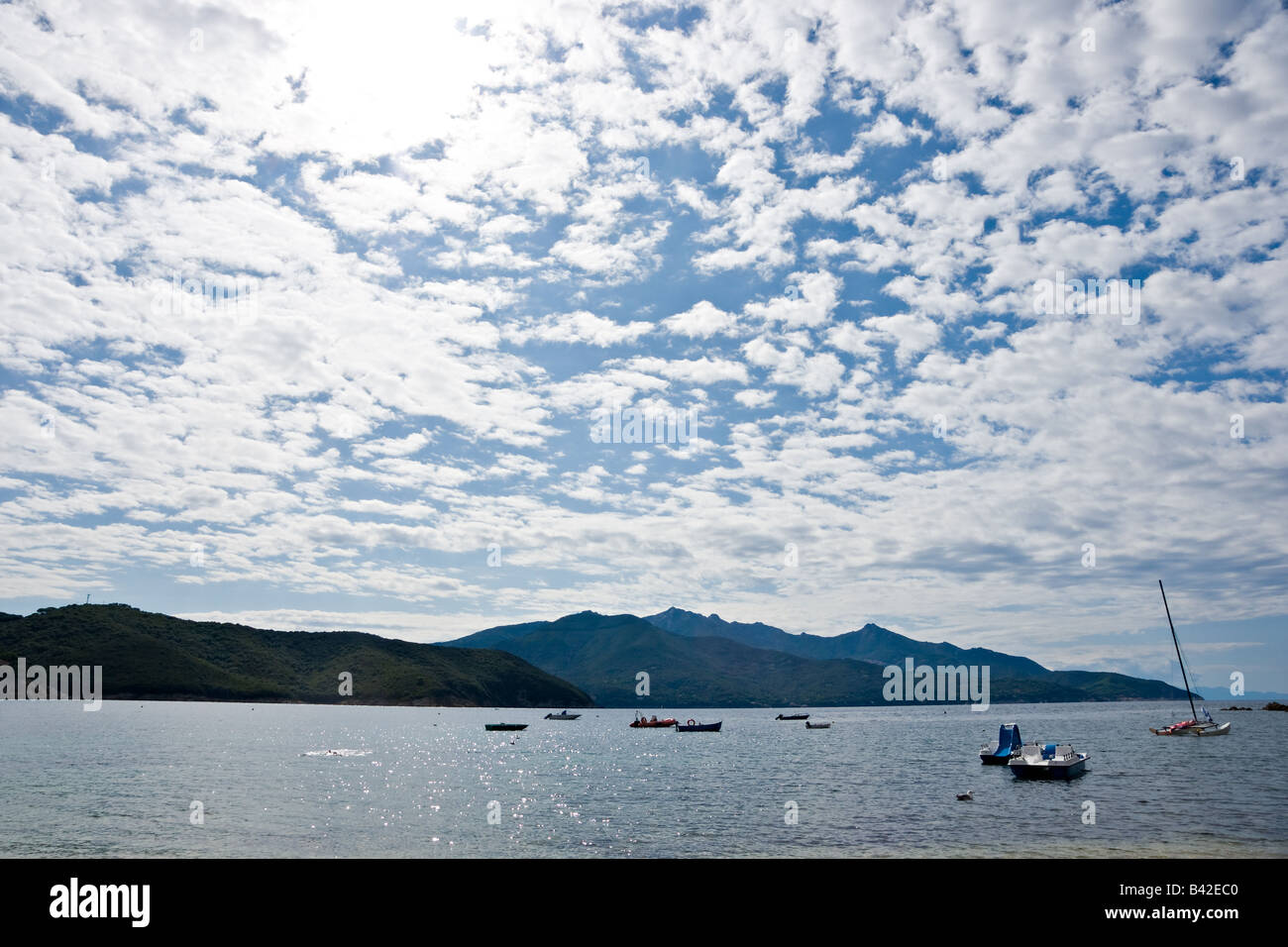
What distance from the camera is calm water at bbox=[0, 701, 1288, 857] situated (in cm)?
4956

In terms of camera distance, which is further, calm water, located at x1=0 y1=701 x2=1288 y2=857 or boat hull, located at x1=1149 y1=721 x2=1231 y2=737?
boat hull, located at x1=1149 y1=721 x2=1231 y2=737

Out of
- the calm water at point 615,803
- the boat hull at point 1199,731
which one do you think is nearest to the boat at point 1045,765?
the calm water at point 615,803

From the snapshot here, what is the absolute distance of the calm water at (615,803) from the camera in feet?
163

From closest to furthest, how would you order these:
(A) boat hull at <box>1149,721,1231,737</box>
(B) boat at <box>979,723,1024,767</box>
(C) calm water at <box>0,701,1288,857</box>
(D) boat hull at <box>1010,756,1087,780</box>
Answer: (C) calm water at <box>0,701,1288,857</box>
(D) boat hull at <box>1010,756,1087,780</box>
(B) boat at <box>979,723,1024,767</box>
(A) boat hull at <box>1149,721,1231,737</box>

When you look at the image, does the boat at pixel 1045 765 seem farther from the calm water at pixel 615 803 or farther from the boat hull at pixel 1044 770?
the calm water at pixel 615 803

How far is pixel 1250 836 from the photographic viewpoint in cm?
5206

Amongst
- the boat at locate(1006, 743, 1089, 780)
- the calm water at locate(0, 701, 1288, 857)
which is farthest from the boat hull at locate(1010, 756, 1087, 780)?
the calm water at locate(0, 701, 1288, 857)

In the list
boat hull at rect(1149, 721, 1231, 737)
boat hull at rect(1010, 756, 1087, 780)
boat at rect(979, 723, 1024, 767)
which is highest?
boat hull at rect(1010, 756, 1087, 780)

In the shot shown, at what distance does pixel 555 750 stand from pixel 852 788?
82294 mm

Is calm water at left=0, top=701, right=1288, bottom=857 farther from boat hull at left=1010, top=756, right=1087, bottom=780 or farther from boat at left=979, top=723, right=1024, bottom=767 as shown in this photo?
boat at left=979, top=723, right=1024, bottom=767

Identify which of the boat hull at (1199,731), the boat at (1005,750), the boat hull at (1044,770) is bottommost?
the boat hull at (1199,731)

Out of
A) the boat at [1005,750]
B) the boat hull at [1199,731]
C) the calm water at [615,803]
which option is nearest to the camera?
the calm water at [615,803]
